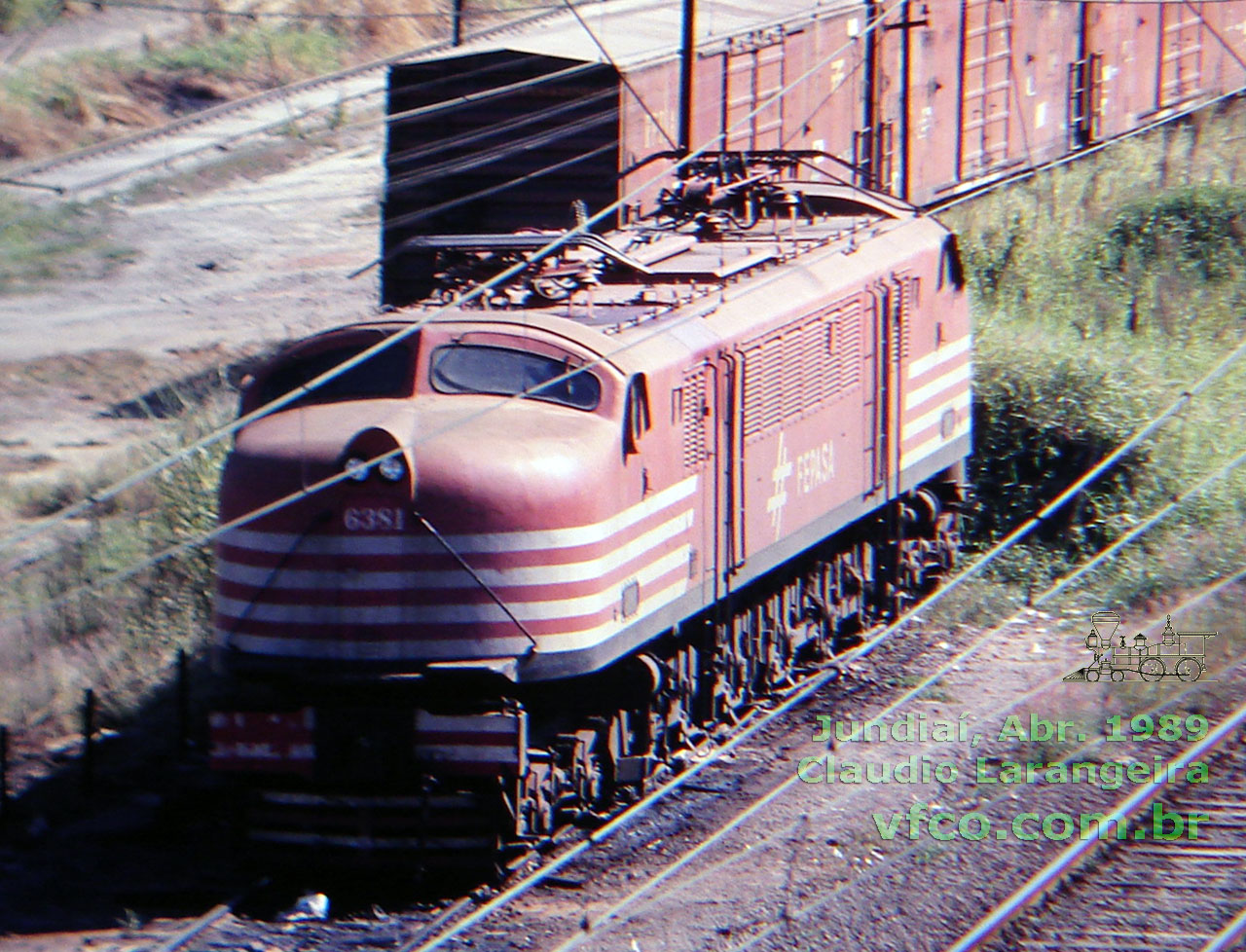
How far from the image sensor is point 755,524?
11.1 metres

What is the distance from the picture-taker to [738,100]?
18297 millimetres

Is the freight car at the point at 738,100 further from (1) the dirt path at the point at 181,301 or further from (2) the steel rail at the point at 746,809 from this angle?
(1) the dirt path at the point at 181,301

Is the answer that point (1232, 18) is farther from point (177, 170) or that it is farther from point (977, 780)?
point (977, 780)

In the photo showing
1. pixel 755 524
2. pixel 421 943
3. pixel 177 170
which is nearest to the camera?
pixel 421 943

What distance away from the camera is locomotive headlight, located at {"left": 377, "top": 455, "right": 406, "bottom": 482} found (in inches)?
342

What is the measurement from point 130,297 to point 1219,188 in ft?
51.5

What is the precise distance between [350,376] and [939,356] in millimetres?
6213

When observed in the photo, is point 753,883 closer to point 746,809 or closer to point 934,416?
point 746,809

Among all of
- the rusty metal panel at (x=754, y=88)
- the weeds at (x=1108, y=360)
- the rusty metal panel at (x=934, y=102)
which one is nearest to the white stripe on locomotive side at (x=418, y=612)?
the weeds at (x=1108, y=360)

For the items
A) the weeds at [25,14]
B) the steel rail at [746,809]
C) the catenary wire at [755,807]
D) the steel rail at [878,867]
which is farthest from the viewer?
the weeds at [25,14]

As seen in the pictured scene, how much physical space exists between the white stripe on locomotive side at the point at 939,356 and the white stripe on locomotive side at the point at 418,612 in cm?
539

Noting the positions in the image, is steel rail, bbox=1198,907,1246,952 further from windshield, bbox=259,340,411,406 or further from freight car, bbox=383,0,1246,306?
freight car, bbox=383,0,1246,306

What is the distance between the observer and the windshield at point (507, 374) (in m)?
9.53

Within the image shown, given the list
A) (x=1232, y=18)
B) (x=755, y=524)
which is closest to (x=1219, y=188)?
(x=1232, y=18)
